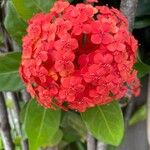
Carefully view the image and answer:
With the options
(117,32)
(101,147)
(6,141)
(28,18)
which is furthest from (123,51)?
(6,141)

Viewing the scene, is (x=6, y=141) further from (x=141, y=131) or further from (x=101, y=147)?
(x=141, y=131)

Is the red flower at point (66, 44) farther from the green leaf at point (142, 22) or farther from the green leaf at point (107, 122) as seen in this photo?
the green leaf at point (142, 22)

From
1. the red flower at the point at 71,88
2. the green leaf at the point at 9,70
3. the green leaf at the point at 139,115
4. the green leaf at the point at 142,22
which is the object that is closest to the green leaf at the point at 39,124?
the green leaf at the point at 9,70

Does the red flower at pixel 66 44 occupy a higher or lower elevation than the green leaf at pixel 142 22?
higher

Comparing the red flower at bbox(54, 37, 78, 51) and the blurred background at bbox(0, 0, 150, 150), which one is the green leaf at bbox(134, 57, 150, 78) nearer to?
the blurred background at bbox(0, 0, 150, 150)

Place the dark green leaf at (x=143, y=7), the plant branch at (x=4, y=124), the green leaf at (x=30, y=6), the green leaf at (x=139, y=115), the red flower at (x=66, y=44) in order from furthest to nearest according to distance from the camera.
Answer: the green leaf at (x=139, y=115)
the plant branch at (x=4, y=124)
the dark green leaf at (x=143, y=7)
the green leaf at (x=30, y=6)
the red flower at (x=66, y=44)

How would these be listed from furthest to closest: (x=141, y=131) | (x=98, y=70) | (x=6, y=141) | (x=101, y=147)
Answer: (x=141, y=131), (x=6, y=141), (x=101, y=147), (x=98, y=70)
